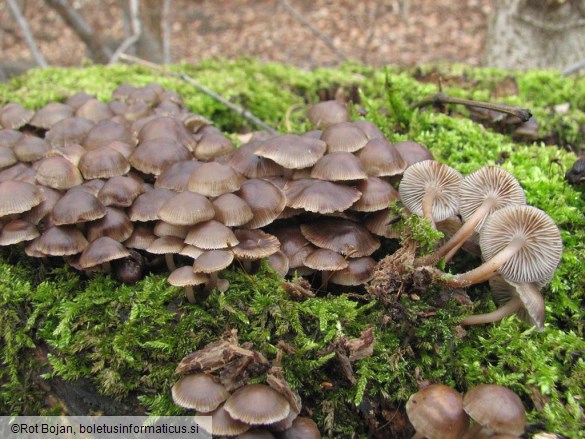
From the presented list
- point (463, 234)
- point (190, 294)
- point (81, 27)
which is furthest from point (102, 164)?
point (81, 27)

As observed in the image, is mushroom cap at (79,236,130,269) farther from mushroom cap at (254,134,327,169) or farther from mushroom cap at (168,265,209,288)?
mushroom cap at (254,134,327,169)

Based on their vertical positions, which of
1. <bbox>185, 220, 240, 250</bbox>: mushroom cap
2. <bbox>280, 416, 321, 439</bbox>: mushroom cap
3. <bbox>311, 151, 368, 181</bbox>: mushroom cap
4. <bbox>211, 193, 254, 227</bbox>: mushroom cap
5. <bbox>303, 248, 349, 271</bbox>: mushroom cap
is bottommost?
<bbox>280, 416, 321, 439</bbox>: mushroom cap

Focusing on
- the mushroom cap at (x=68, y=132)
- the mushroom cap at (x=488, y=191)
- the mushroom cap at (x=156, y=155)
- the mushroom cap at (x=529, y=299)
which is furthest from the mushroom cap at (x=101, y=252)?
the mushroom cap at (x=529, y=299)

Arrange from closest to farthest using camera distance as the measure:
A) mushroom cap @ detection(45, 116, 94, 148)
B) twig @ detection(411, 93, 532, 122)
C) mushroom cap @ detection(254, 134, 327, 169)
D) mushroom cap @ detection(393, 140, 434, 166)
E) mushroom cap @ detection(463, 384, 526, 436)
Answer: mushroom cap @ detection(463, 384, 526, 436) < mushroom cap @ detection(254, 134, 327, 169) < mushroom cap @ detection(393, 140, 434, 166) < twig @ detection(411, 93, 532, 122) < mushroom cap @ detection(45, 116, 94, 148)

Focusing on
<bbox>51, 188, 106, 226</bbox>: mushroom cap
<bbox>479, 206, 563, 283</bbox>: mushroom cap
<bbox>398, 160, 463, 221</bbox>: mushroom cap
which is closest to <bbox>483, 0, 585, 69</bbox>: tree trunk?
<bbox>398, 160, 463, 221</bbox>: mushroom cap

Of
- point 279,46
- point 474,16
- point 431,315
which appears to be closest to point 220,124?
point 431,315

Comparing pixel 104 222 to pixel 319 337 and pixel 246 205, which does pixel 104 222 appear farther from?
pixel 319 337
